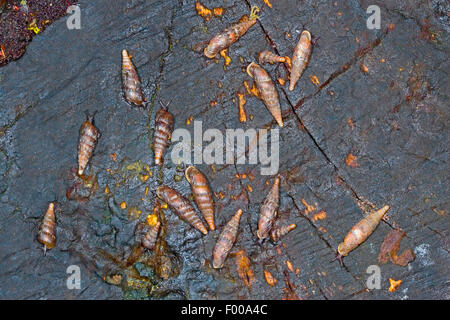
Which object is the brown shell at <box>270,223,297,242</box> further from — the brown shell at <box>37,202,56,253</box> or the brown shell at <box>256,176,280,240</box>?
the brown shell at <box>37,202,56,253</box>

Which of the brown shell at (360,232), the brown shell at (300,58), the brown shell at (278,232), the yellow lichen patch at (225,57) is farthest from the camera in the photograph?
the yellow lichen patch at (225,57)

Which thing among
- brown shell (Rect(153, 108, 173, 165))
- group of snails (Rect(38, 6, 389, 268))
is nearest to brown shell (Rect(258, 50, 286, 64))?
group of snails (Rect(38, 6, 389, 268))

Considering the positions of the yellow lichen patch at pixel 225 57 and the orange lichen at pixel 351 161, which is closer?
the orange lichen at pixel 351 161

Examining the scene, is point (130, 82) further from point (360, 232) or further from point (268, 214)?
point (360, 232)

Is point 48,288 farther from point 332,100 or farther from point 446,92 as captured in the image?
point 446,92

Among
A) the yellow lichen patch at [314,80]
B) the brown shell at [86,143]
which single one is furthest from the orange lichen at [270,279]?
the brown shell at [86,143]

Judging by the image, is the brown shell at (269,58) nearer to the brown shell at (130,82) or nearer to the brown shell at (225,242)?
the brown shell at (130,82)
